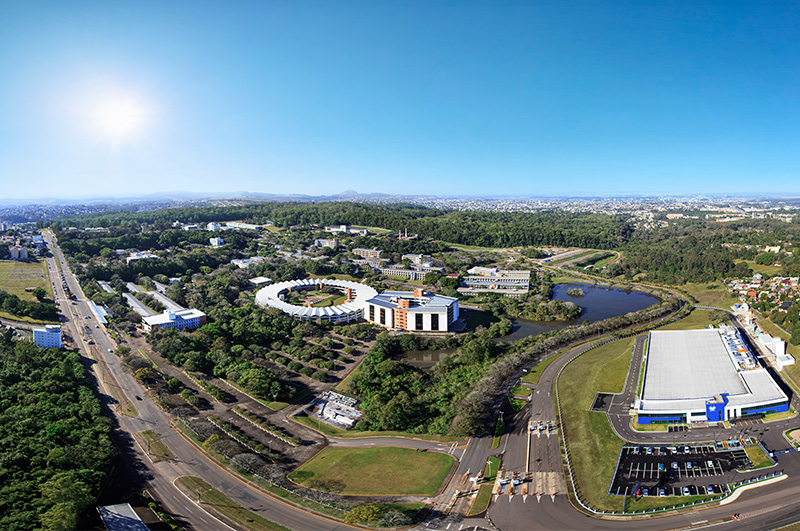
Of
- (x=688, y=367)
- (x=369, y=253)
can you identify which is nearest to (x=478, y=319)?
(x=688, y=367)

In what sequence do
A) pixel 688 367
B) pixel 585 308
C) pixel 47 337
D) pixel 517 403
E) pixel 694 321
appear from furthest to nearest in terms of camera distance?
pixel 585 308
pixel 694 321
pixel 47 337
pixel 688 367
pixel 517 403

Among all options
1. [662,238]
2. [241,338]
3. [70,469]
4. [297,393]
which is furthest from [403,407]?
[662,238]

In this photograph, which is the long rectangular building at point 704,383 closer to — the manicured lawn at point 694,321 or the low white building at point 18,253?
the manicured lawn at point 694,321

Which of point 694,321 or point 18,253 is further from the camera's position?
point 18,253

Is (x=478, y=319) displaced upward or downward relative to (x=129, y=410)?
downward

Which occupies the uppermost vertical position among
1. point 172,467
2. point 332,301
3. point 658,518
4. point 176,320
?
point 176,320

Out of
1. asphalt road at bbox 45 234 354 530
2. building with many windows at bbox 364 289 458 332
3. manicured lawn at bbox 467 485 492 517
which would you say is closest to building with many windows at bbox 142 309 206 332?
asphalt road at bbox 45 234 354 530

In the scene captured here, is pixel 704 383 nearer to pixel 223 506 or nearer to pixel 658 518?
pixel 658 518

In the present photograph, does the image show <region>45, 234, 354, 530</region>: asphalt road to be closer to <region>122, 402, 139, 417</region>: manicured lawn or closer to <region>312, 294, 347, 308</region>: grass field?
<region>122, 402, 139, 417</region>: manicured lawn
